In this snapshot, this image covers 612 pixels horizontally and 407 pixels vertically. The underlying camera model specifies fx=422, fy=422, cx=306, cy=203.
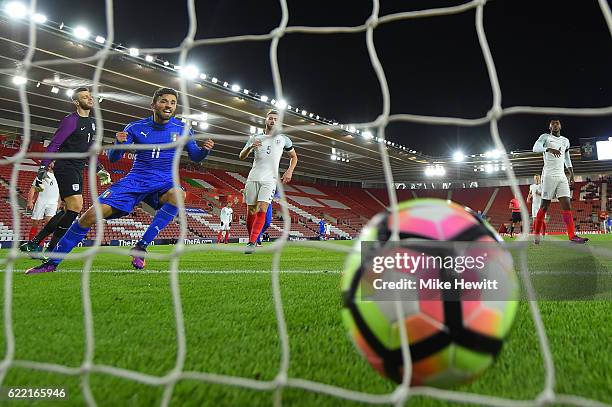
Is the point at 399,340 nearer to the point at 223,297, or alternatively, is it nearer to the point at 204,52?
the point at 223,297

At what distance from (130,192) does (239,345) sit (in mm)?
2766

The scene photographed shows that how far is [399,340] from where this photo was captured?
110 cm

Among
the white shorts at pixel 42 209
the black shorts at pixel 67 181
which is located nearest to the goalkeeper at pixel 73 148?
the black shorts at pixel 67 181

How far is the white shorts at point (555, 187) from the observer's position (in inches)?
259

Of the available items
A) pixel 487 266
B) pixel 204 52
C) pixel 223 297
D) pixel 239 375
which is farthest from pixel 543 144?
pixel 204 52

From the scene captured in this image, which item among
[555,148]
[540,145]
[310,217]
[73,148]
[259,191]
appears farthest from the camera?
[310,217]

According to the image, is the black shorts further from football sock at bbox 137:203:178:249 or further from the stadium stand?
the stadium stand

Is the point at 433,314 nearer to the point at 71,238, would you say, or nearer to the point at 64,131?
the point at 71,238

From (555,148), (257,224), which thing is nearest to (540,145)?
(555,148)

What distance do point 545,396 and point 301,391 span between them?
0.61m

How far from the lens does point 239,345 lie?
1.61 m

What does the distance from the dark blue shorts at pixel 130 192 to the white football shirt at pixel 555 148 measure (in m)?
5.00

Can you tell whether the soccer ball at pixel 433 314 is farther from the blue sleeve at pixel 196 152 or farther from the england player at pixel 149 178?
the blue sleeve at pixel 196 152

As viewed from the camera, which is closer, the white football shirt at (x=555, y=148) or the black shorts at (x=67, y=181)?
the black shorts at (x=67, y=181)
